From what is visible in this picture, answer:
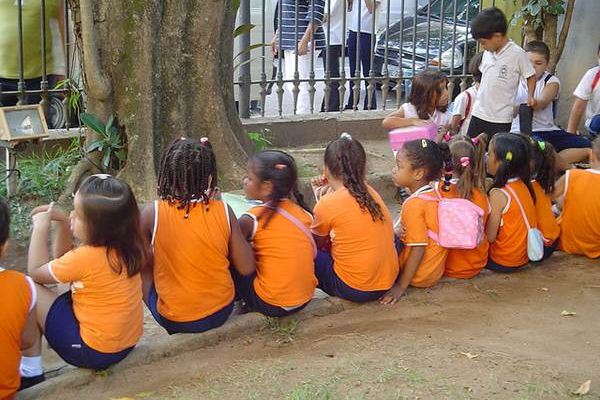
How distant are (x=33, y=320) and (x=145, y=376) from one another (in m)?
0.58

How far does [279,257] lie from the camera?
4.16m

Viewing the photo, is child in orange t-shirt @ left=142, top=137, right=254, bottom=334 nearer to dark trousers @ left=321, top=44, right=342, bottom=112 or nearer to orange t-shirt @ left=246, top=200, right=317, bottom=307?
orange t-shirt @ left=246, top=200, right=317, bottom=307

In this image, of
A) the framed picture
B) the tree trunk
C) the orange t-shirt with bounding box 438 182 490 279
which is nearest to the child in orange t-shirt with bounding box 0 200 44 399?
the framed picture

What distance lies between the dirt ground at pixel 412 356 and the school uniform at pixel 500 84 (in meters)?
1.94

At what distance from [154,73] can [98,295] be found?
237cm

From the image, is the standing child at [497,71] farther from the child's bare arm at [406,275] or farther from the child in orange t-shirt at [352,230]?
the child in orange t-shirt at [352,230]

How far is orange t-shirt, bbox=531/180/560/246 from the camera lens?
5.28 metres

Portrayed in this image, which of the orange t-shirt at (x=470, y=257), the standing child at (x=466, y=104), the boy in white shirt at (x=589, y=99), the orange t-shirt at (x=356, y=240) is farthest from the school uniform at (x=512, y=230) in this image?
the boy in white shirt at (x=589, y=99)

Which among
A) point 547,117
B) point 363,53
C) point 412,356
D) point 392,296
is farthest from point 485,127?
point 412,356

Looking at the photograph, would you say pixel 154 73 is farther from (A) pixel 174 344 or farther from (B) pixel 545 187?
(B) pixel 545 187

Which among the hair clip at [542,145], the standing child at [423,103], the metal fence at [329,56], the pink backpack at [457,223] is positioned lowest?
the pink backpack at [457,223]

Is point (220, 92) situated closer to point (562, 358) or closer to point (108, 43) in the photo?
point (108, 43)

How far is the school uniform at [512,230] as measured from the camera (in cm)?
505

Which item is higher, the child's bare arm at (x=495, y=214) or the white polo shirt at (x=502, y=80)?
the white polo shirt at (x=502, y=80)
